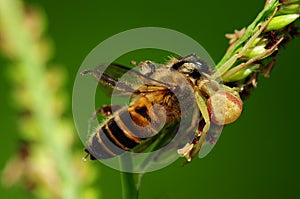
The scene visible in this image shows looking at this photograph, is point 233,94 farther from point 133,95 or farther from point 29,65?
point 29,65

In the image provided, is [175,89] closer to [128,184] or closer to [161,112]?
[161,112]

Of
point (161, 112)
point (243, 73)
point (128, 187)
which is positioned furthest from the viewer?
point (161, 112)

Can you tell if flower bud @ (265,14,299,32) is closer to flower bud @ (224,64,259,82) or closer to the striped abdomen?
flower bud @ (224,64,259,82)

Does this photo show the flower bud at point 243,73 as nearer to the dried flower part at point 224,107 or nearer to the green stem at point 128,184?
the dried flower part at point 224,107

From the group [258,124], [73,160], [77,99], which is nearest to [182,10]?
[258,124]

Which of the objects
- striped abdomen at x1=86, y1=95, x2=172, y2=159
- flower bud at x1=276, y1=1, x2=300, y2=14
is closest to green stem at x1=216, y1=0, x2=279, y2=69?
flower bud at x1=276, y1=1, x2=300, y2=14

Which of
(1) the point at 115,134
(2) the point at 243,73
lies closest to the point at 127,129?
(1) the point at 115,134

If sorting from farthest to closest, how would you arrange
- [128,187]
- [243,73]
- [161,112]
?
[161,112], [243,73], [128,187]
